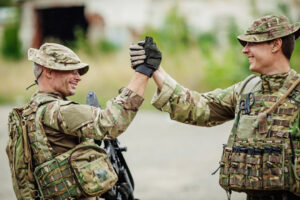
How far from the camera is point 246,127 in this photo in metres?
3.24

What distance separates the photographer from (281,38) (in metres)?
3.24

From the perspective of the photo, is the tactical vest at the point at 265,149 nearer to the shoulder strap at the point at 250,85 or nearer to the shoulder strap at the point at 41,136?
the shoulder strap at the point at 250,85

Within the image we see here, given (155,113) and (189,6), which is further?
(189,6)

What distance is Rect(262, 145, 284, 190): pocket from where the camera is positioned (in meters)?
3.06

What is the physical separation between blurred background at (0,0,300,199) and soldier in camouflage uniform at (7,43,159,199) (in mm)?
3486

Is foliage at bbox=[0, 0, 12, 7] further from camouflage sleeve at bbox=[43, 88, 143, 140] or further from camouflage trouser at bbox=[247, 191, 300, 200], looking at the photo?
camouflage trouser at bbox=[247, 191, 300, 200]

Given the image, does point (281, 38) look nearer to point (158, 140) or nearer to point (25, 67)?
point (158, 140)

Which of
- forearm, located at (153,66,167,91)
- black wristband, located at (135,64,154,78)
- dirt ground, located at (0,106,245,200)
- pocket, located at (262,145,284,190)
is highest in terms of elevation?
black wristband, located at (135,64,154,78)

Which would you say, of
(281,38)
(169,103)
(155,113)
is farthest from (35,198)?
(155,113)

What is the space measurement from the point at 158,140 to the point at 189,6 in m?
10.1

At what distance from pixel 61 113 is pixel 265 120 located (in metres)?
1.32

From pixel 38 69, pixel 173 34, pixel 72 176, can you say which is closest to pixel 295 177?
pixel 72 176

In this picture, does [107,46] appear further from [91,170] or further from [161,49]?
[91,170]

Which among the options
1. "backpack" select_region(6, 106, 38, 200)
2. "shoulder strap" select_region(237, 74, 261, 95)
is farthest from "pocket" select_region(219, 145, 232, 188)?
"backpack" select_region(6, 106, 38, 200)
